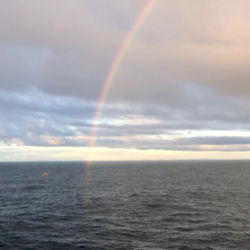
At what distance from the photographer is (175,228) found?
58.7 metres

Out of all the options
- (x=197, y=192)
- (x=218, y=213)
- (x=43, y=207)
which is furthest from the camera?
(x=197, y=192)

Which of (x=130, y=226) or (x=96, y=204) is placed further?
(x=96, y=204)

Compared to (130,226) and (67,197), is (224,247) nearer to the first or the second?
(130,226)

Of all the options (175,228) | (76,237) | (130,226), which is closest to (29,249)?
(76,237)

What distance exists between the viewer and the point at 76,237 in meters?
A: 54.1

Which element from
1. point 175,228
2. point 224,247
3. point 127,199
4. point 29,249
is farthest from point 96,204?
point 224,247

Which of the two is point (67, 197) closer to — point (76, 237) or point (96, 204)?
point (96, 204)

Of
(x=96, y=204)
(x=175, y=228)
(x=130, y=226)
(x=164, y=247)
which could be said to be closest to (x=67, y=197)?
(x=96, y=204)

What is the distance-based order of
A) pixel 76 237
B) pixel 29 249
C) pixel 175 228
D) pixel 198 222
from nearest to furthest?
pixel 29 249, pixel 76 237, pixel 175 228, pixel 198 222

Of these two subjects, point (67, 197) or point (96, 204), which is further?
point (67, 197)

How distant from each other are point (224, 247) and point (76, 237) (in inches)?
1050

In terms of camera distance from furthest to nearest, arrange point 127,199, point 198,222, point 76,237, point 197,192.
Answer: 1. point 197,192
2. point 127,199
3. point 198,222
4. point 76,237

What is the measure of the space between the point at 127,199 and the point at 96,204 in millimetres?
12457

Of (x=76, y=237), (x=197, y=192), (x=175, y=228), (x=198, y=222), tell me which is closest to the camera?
(x=76, y=237)
